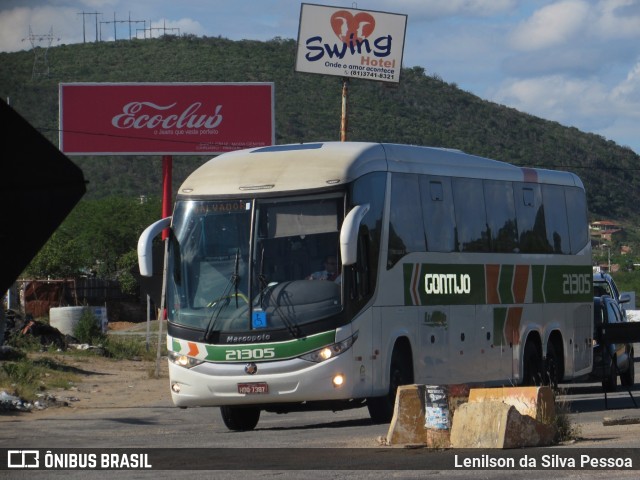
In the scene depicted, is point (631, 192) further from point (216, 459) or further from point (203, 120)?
point (216, 459)

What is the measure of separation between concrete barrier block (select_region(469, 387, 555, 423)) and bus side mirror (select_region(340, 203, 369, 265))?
259 cm

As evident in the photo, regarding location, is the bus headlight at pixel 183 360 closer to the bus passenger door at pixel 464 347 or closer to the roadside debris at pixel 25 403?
the bus passenger door at pixel 464 347

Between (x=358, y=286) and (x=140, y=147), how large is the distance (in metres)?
26.2

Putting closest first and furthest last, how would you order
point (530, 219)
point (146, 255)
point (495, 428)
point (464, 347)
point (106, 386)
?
1. point (495, 428)
2. point (146, 255)
3. point (464, 347)
4. point (530, 219)
5. point (106, 386)

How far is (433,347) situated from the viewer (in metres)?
17.7

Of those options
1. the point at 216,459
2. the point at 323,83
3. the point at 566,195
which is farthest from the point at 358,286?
the point at 323,83

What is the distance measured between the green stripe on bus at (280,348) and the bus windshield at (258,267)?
16 cm

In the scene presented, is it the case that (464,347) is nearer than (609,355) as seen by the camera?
Yes

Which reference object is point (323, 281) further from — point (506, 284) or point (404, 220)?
point (506, 284)

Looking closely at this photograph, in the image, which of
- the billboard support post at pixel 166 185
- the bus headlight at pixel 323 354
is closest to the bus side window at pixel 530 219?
the bus headlight at pixel 323 354

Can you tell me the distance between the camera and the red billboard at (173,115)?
41125 mm

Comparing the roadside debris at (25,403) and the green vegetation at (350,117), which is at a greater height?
the green vegetation at (350,117)

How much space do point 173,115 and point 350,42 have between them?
619cm

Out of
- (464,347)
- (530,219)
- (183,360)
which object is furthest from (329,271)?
(530,219)
